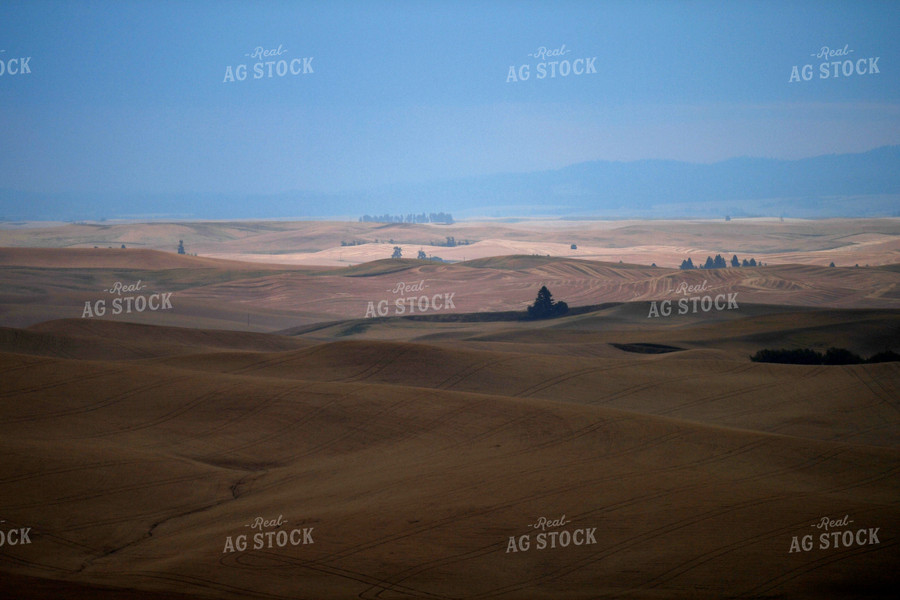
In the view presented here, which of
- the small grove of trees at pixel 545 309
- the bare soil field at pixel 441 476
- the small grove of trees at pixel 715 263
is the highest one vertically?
the small grove of trees at pixel 715 263

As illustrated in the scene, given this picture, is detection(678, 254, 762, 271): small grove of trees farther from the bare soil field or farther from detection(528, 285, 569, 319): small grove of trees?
the bare soil field

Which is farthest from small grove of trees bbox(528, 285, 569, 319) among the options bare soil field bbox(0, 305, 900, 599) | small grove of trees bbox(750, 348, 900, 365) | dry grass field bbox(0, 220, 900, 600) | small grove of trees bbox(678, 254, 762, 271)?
small grove of trees bbox(678, 254, 762, 271)

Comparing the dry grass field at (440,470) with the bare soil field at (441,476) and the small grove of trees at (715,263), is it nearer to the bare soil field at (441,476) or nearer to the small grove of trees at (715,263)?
the bare soil field at (441,476)

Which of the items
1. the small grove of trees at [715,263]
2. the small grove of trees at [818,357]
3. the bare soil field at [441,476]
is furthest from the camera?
the small grove of trees at [715,263]

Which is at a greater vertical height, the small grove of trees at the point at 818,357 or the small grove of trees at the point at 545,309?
the small grove of trees at the point at 545,309

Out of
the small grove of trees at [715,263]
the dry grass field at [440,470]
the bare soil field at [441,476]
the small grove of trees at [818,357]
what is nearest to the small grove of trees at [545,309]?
the dry grass field at [440,470]

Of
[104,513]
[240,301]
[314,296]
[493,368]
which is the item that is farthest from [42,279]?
[104,513]
